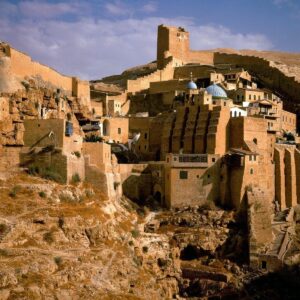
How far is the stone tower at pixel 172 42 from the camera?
84081mm

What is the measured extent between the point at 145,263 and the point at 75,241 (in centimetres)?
656

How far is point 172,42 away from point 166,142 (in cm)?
2842

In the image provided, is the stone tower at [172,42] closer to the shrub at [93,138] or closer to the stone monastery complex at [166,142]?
the stone monastery complex at [166,142]

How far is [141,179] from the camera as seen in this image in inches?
2140

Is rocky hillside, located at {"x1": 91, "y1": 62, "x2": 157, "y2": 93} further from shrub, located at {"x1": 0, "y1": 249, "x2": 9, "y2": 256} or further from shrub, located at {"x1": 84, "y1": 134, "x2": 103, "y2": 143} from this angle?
shrub, located at {"x1": 0, "y1": 249, "x2": 9, "y2": 256}

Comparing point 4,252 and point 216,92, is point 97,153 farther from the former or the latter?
point 216,92

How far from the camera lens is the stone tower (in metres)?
84.1

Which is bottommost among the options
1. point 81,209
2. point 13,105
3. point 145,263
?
point 145,263

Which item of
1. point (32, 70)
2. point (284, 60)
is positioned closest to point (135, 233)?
point (32, 70)

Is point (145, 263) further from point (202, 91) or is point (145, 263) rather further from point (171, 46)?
point (171, 46)

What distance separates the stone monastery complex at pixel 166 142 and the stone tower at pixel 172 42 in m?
13.9

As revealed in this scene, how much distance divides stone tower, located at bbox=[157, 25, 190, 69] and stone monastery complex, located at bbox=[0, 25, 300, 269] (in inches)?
549

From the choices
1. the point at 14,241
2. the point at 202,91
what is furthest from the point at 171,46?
the point at 14,241

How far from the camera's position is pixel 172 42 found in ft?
277
